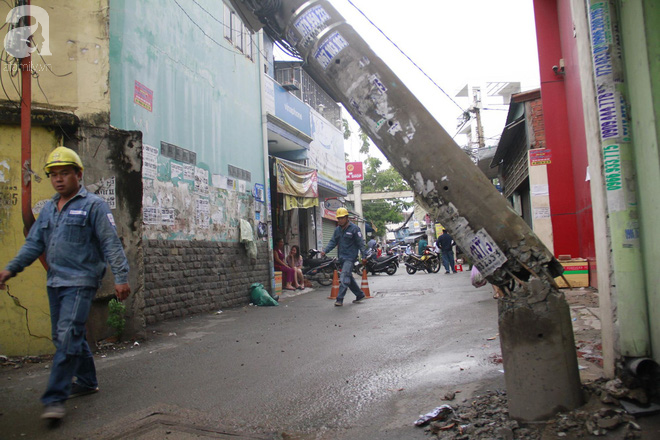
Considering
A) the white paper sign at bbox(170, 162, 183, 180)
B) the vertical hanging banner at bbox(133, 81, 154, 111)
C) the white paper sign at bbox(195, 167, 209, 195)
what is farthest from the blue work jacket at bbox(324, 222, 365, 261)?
the vertical hanging banner at bbox(133, 81, 154, 111)

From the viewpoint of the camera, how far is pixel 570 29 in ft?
29.0

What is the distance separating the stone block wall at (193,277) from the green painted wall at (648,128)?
6674 millimetres

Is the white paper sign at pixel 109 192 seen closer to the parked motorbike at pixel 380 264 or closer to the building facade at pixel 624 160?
the building facade at pixel 624 160

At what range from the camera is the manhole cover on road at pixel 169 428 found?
115 inches

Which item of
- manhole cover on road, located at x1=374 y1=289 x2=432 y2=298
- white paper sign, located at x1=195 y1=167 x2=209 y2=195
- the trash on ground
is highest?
white paper sign, located at x1=195 y1=167 x2=209 y2=195

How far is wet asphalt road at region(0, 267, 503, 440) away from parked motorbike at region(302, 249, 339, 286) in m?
8.01

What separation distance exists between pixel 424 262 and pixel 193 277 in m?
12.9

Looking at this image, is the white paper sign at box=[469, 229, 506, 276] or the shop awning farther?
the shop awning

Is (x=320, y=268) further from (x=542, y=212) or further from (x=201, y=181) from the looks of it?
(x=542, y=212)

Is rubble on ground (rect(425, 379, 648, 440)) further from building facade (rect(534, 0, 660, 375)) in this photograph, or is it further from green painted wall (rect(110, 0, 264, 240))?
green painted wall (rect(110, 0, 264, 240))

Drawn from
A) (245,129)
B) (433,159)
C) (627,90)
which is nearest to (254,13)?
(433,159)

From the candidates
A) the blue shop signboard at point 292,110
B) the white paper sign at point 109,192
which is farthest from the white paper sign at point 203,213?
the blue shop signboard at point 292,110

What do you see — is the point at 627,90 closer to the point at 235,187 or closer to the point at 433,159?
the point at 433,159

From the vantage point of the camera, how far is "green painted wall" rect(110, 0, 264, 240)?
7.41 m
